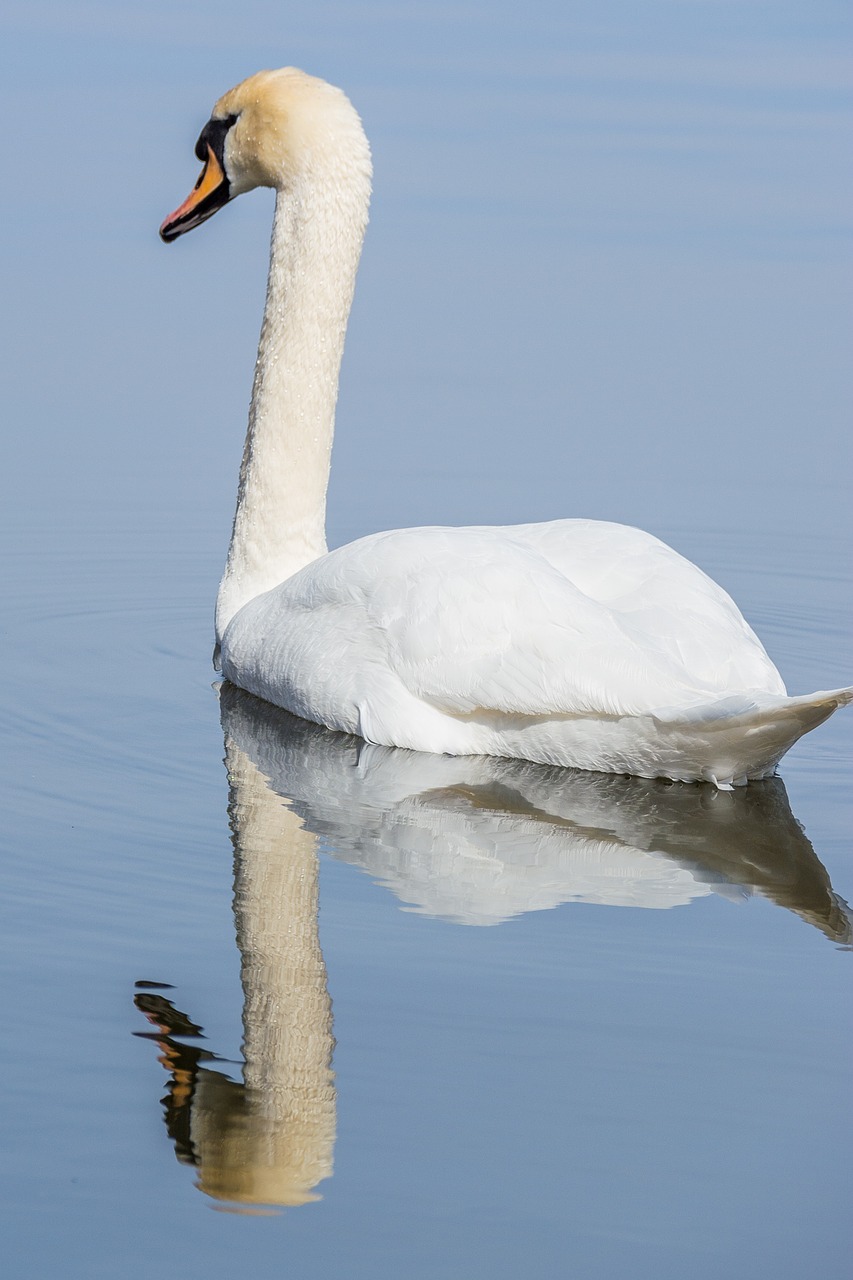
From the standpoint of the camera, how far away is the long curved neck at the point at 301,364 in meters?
9.23

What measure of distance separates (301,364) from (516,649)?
285cm

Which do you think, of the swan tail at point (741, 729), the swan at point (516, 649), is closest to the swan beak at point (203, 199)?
the swan at point (516, 649)

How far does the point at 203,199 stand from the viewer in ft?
32.1

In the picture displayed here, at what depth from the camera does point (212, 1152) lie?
4.29 m

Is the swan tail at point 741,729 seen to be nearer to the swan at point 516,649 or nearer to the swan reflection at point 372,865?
the swan at point 516,649

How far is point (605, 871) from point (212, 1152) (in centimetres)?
214

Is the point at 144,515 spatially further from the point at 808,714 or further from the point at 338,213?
the point at 808,714

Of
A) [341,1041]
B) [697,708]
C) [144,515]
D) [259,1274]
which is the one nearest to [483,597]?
[697,708]

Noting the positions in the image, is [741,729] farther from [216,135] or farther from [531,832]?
[216,135]

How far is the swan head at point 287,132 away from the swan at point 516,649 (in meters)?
1.56

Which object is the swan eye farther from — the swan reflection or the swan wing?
the swan reflection

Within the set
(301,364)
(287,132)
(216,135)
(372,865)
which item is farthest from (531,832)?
(216,135)

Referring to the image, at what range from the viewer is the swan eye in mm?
9648

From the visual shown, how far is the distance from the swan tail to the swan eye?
4336 mm
